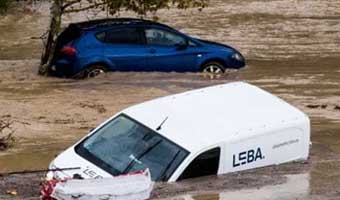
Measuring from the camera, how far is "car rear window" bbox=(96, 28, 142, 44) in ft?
67.7

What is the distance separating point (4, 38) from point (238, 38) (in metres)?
6.69

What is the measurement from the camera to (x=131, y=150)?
33.8 feet

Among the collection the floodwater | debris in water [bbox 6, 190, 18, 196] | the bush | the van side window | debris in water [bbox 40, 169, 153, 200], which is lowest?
the floodwater

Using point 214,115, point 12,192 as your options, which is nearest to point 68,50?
point 214,115

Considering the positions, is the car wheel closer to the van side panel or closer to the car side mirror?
the car side mirror

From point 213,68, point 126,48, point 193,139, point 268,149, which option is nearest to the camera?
point 193,139

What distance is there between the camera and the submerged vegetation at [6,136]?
14.5 meters

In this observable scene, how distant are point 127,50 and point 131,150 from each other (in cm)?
1055

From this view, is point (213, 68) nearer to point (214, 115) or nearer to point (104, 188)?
point (214, 115)

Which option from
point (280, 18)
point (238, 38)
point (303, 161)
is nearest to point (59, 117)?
point (303, 161)

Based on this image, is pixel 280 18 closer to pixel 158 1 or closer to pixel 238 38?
pixel 238 38

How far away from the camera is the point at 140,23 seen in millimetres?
20859

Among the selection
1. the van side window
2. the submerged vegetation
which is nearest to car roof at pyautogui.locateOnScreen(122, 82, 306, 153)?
the van side window

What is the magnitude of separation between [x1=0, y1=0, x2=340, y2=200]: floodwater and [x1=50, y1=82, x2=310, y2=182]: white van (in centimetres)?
19
